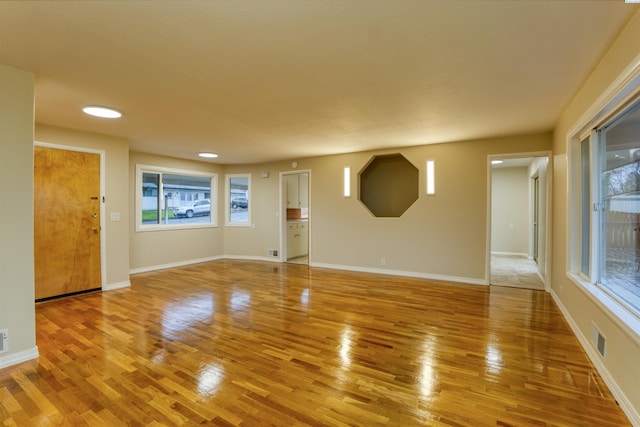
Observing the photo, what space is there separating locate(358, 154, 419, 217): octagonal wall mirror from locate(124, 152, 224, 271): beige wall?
3.79 metres

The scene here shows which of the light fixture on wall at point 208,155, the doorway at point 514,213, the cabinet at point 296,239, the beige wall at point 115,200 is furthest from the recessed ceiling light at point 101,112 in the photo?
the doorway at point 514,213

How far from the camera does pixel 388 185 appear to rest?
6.55 meters

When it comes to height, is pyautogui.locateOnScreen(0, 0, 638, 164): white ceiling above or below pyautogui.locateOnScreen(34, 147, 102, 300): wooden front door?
above

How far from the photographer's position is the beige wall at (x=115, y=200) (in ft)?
15.4

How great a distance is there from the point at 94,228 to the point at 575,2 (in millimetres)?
5883

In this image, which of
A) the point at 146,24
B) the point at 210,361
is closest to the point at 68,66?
the point at 146,24

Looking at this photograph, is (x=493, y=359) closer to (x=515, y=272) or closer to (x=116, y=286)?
(x=515, y=272)

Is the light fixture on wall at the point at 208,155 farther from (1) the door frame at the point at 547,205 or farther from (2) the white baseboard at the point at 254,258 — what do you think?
(1) the door frame at the point at 547,205

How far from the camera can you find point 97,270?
464 centimetres

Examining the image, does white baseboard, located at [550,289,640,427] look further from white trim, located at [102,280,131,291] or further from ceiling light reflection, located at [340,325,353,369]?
white trim, located at [102,280,131,291]

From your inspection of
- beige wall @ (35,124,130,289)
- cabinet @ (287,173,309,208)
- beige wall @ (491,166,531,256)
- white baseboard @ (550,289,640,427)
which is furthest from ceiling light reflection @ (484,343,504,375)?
beige wall @ (491,166,531,256)

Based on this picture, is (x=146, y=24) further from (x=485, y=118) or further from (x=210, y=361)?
(x=485, y=118)

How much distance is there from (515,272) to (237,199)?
6577 millimetres

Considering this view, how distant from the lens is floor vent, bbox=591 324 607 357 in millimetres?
2242
